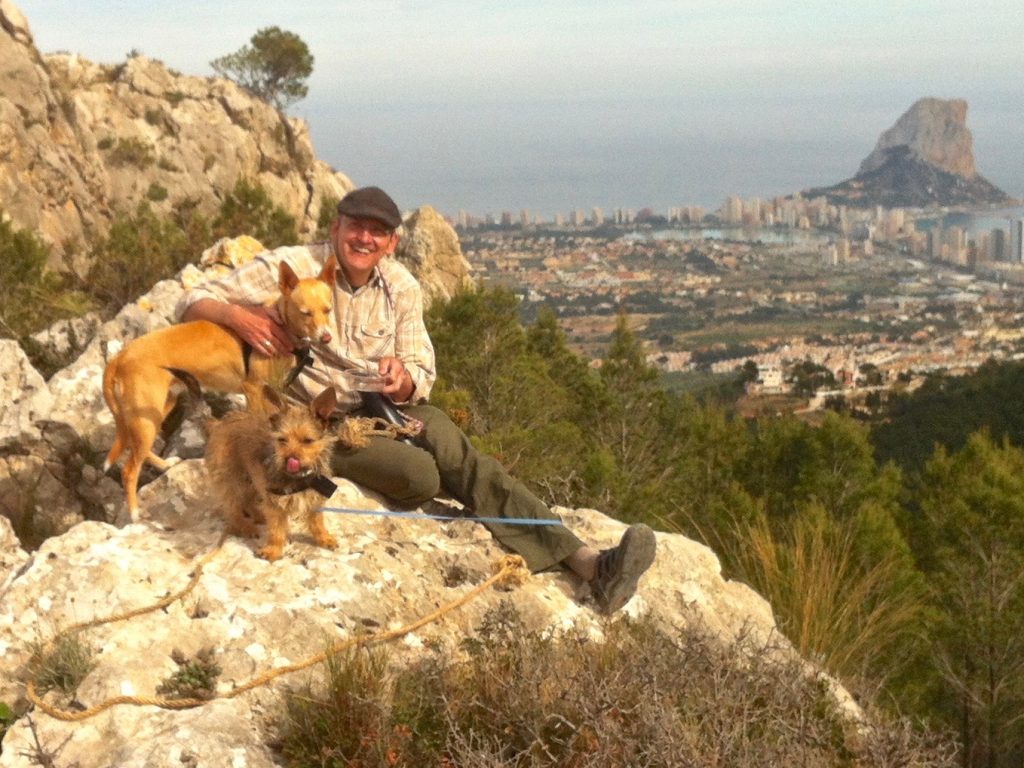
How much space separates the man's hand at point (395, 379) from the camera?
475 centimetres

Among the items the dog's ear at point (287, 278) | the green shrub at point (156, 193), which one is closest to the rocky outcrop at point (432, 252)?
the green shrub at point (156, 193)

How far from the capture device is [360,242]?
187 inches

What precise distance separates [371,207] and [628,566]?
6.80 feet

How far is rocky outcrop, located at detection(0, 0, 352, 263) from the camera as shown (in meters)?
21.7

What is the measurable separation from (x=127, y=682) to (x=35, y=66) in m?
23.9

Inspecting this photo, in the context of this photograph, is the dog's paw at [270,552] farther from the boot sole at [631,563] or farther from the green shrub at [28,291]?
the green shrub at [28,291]

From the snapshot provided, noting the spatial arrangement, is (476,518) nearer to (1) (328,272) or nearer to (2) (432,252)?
(1) (328,272)

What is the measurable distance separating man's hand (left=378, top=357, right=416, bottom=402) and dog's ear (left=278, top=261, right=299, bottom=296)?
58 centimetres

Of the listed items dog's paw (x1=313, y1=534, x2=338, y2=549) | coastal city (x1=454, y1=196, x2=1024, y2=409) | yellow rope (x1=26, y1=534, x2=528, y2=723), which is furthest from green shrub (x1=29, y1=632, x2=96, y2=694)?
coastal city (x1=454, y1=196, x2=1024, y2=409)

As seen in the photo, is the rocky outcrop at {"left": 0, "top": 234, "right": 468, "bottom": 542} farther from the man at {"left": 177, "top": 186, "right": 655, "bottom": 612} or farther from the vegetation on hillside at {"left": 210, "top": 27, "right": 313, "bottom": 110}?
the vegetation on hillside at {"left": 210, "top": 27, "right": 313, "bottom": 110}

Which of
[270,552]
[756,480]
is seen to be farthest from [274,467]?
[756,480]

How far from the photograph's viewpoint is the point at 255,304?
5109 mm

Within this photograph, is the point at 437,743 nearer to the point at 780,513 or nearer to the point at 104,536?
the point at 104,536

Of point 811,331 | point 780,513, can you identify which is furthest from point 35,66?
point 811,331
